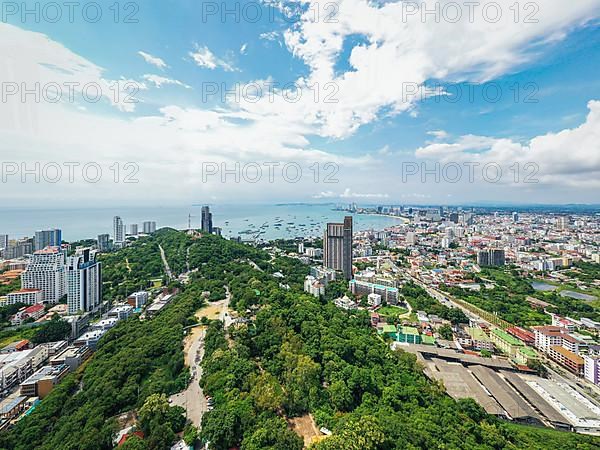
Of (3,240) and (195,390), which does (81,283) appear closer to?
(195,390)

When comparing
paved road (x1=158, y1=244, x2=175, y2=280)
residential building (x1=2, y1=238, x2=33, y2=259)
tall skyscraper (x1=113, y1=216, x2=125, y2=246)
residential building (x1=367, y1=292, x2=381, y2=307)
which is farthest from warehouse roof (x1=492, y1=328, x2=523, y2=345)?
tall skyscraper (x1=113, y1=216, x2=125, y2=246)

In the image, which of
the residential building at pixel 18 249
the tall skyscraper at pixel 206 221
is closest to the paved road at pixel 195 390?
the residential building at pixel 18 249

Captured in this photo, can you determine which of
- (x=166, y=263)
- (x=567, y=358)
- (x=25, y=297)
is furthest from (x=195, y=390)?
(x=166, y=263)

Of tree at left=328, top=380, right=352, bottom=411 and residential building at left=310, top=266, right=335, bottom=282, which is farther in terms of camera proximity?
residential building at left=310, top=266, right=335, bottom=282

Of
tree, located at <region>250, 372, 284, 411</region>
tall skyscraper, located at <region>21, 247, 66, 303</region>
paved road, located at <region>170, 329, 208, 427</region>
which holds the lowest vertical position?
paved road, located at <region>170, 329, 208, 427</region>

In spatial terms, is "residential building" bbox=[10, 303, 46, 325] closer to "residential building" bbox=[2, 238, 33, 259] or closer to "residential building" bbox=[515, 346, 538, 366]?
"residential building" bbox=[2, 238, 33, 259]

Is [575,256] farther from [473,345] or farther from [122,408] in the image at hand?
[122,408]
